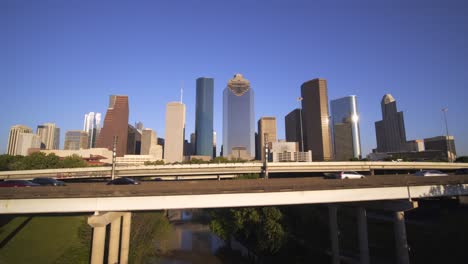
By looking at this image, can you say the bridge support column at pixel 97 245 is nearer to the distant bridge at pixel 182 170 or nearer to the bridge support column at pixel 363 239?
the bridge support column at pixel 363 239

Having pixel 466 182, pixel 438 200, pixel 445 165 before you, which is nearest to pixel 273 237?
pixel 466 182

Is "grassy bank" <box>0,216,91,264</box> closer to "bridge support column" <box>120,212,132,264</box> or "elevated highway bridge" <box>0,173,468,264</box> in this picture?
"bridge support column" <box>120,212,132,264</box>

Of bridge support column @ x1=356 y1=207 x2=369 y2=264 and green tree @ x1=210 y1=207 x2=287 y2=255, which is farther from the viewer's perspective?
green tree @ x1=210 y1=207 x2=287 y2=255

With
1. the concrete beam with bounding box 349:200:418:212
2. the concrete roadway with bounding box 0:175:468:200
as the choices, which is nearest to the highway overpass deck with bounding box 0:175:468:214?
the concrete roadway with bounding box 0:175:468:200

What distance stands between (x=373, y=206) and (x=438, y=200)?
1565 inches

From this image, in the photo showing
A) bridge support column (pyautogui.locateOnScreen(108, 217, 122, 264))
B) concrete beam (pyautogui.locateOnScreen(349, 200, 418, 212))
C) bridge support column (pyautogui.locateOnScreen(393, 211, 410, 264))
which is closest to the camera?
bridge support column (pyautogui.locateOnScreen(393, 211, 410, 264))

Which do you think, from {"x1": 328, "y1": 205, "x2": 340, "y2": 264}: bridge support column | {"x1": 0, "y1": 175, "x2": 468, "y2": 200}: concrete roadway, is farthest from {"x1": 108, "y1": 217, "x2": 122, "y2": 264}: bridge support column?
{"x1": 328, "y1": 205, "x2": 340, "y2": 264}: bridge support column

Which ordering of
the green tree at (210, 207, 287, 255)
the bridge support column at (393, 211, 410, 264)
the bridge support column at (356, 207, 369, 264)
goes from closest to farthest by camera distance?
the bridge support column at (393, 211, 410, 264) → the bridge support column at (356, 207, 369, 264) → the green tree at (210, 207, 287, 255)

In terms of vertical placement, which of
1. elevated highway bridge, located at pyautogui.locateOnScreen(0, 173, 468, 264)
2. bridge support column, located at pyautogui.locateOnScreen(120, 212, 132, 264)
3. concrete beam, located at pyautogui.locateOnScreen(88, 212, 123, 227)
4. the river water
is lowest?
the river water

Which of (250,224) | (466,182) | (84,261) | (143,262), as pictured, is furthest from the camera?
(143,262)

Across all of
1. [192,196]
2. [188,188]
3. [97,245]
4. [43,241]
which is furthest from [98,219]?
[43,241]

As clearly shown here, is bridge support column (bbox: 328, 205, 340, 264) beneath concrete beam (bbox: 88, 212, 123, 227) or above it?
beneath

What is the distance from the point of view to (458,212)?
4966cm

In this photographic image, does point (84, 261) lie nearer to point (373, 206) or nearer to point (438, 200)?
point (373, 206)
